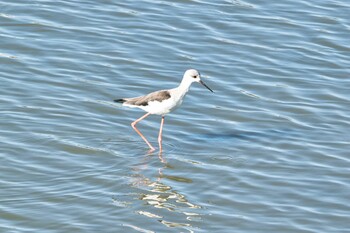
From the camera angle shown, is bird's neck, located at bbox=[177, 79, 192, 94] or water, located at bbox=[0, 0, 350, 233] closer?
water, located at bbox=[0, 0, 350, 233]

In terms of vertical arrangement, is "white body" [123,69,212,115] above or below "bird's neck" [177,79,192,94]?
below

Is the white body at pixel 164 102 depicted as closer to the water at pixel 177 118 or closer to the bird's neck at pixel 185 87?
the bird's neck at pixel 185 87

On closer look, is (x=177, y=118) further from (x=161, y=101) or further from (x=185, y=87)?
(x=161, y=101)

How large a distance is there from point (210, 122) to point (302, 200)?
3.35 m

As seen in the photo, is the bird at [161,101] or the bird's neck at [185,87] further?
the bird's neck at [185,87]

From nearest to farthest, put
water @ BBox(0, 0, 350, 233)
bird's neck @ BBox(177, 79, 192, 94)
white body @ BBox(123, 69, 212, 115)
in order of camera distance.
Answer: water @ BBox(0, 0, 350, 233)
white body @ BBox(123, 69, 212, 115)
bird's neck @ BBox(177, 79, 192, 94)

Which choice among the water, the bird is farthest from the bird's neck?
the water

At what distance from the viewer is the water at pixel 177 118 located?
12656mm

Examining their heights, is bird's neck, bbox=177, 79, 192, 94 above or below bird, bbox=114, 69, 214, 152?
above

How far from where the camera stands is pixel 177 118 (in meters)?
16.3

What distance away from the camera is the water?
12.7 m

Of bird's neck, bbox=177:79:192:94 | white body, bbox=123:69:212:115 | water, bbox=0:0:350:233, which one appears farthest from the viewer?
bird's neck, bbox=177:79:192:94

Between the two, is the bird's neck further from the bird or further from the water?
the water

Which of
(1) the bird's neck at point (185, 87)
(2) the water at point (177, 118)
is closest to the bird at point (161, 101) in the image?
(1) the bird's neck at point (185, 87)
